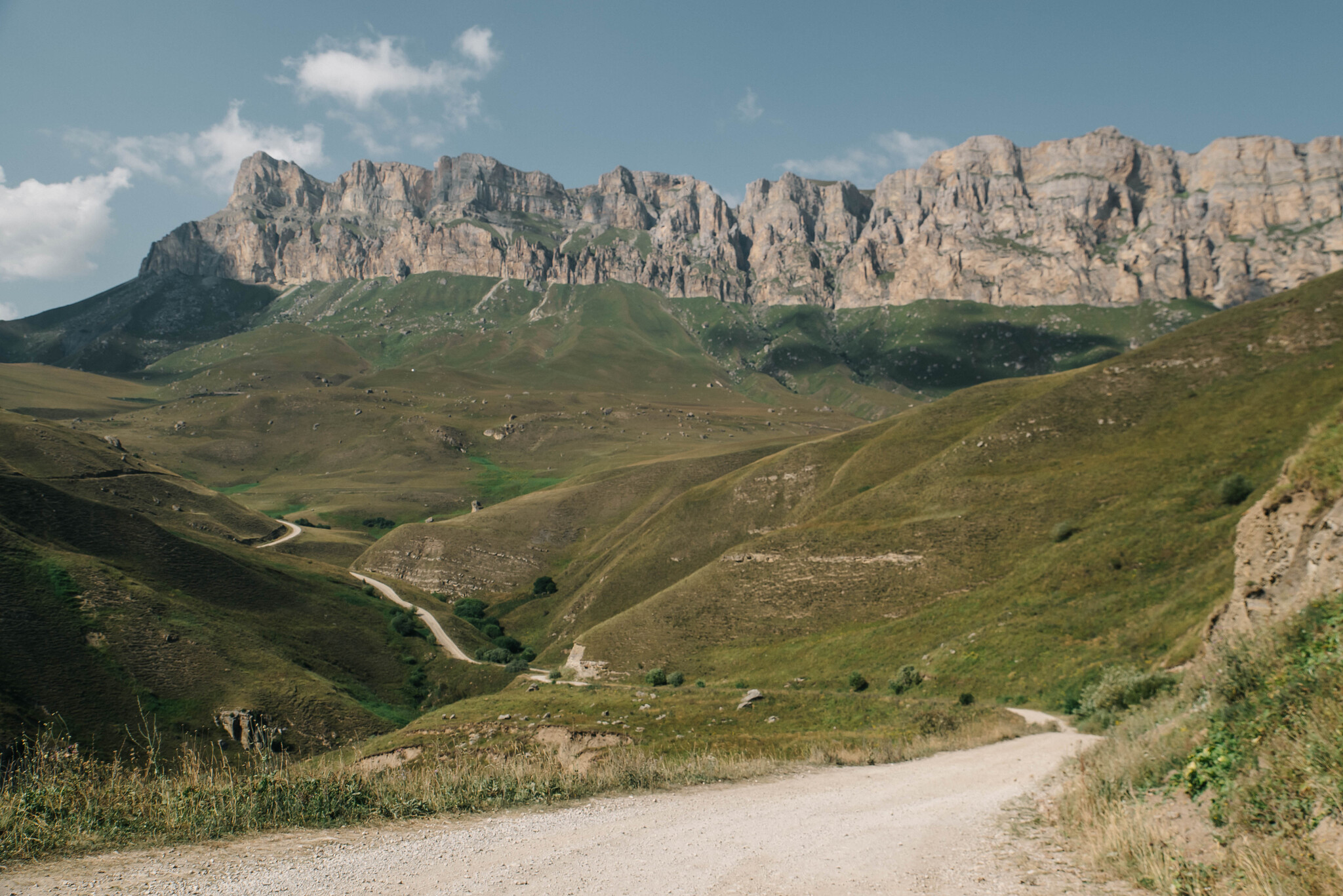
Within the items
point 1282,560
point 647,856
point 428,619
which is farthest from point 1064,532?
point 428,619

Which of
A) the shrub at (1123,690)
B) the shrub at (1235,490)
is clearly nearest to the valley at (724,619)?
the shrub at (1235,490)

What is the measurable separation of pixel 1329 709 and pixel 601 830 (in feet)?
32.4

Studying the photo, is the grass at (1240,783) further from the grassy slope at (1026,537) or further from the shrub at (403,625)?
the shrub at (403,625)

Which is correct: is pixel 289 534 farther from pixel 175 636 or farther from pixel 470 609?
pixel 175 636

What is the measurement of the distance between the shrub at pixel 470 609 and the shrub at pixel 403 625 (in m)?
19.7

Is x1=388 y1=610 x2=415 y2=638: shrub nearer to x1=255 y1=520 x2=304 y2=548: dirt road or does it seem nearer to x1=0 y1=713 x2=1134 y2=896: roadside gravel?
x1=255 y1=520 x2=304 y2=548: dirt road

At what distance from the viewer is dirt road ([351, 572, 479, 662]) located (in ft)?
231

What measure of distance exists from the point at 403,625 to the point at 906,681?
5269cm

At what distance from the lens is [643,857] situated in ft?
32.1

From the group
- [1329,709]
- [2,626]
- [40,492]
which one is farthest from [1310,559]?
[40,492]

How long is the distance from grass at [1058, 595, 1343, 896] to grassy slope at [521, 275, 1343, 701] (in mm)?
15839

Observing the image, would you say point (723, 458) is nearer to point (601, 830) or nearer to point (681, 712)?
point (681, 712)

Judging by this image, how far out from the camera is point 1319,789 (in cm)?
693

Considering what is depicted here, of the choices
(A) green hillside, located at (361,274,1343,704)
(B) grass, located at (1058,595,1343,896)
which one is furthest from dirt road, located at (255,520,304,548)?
(B) grass, located at (1058,595,1343,896)
